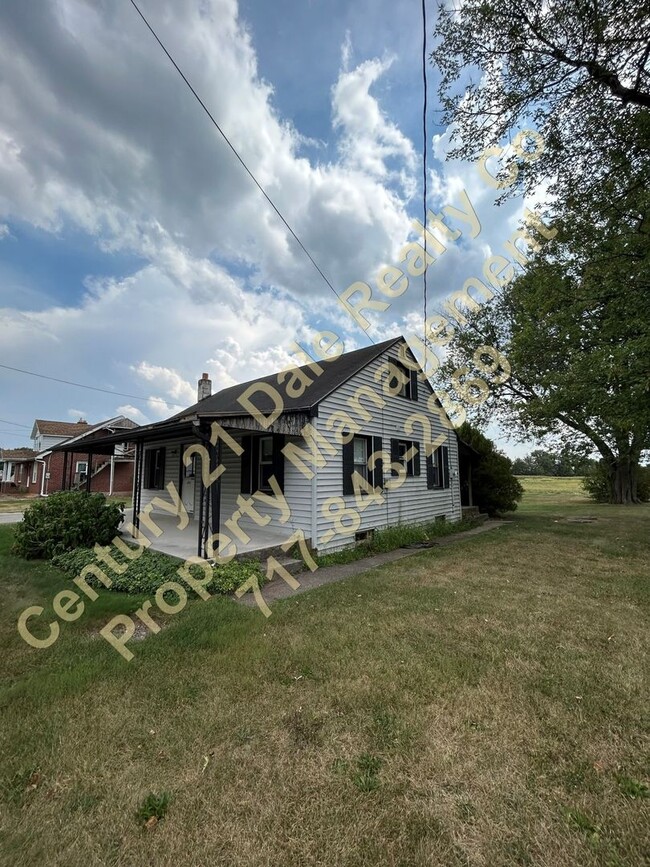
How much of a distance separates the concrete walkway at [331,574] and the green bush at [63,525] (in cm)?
438

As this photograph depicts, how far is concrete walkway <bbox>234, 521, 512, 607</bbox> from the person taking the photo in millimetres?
5758

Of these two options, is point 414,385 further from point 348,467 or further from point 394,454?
point 348,467

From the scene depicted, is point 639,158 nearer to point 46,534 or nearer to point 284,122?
point 284,122

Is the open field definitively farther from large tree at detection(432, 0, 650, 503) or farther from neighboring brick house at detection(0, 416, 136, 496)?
neighboring brick house at detection(0, 416, 136, 496)

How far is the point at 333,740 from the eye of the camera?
2604 millimetres

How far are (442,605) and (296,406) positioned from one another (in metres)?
4.84

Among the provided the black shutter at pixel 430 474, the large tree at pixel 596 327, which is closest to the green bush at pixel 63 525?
the black shutter at pixel 430 474

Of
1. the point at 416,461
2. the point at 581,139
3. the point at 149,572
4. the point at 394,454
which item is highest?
the point at 581,139

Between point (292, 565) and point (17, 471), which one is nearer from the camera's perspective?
point (292, 565)

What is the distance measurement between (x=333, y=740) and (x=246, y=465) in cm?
747

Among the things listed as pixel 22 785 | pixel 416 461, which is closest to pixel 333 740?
pixel 22 785

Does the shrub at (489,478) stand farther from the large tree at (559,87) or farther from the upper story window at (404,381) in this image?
the large tree at (559,87)

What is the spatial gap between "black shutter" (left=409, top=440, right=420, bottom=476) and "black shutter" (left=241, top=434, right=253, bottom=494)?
189 inches

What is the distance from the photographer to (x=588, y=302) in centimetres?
897
